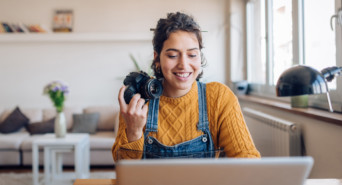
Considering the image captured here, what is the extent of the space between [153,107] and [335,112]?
1207 millimetres

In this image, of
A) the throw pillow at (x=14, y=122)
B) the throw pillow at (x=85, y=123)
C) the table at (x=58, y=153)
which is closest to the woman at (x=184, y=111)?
the table at (x=58, y=153)

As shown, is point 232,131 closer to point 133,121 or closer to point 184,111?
point 184,111

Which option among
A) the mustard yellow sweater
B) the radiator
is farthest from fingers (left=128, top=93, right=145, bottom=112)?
the radiator

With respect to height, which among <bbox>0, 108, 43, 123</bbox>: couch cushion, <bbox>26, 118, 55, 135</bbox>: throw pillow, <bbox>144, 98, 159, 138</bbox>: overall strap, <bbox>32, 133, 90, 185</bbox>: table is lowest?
<bbox>32, 133, 90, 185</bbox>: table

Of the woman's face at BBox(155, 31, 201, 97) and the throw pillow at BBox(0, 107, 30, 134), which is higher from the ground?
the woman's face at BBox(155, 31, 201, 97)

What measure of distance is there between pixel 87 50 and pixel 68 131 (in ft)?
3.92

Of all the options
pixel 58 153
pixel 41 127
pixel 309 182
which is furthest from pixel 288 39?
pixel 41 127

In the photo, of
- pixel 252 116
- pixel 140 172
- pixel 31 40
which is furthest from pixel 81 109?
pixel 140 172

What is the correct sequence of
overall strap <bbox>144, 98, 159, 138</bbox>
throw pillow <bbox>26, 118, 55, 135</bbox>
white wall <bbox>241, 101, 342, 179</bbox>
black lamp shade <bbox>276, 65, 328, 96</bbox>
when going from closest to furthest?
black lamp shade <bbox>276, 65, 328, 96</bbox> → overall strap <bbox>144, 98, 159, 138</bbox> → white wall <bbox>241, 101, 342, 179</bbox> → throw pillow <bbox>26, 118, 55, 135</bbox>

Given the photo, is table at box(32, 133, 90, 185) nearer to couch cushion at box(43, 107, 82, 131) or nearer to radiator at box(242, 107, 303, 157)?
couch cushion at box(43, 107, 82, 131)

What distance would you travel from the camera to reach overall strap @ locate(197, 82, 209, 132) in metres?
1.15

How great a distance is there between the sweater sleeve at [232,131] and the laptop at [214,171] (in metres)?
0.46

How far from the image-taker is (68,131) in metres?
3.87

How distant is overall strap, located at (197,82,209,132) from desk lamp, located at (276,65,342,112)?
391mm
